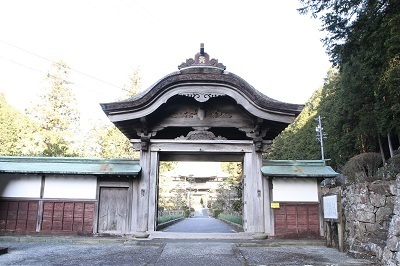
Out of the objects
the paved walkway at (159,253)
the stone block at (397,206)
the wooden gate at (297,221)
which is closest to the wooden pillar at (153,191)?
the paved walkway at (159,253)

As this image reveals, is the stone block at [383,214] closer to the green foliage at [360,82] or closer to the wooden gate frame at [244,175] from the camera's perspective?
the wooden gate frame at [244,175]

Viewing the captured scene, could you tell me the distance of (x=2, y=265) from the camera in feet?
18.5

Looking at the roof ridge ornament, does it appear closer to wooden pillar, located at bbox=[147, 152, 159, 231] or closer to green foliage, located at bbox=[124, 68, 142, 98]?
wooden pillar, located at bbox=[147, 152, 159, 231]

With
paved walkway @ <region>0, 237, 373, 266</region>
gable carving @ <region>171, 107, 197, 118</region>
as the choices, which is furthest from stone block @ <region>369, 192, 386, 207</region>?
gable carving @ <region>171, 107, 197, 118</region>

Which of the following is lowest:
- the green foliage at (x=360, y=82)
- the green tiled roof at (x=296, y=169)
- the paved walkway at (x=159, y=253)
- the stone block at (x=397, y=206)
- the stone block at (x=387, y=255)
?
the paved walkway at (x=159, y=253)

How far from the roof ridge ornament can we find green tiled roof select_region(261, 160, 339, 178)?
3.29 m

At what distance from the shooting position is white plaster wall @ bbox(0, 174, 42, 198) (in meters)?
9.45

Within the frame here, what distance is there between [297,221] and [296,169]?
154 cm

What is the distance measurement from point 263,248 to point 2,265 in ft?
18.4

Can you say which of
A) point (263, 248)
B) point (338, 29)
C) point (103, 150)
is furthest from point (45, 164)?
point (103, 150)

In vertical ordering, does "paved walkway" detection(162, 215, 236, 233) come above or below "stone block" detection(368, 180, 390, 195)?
below

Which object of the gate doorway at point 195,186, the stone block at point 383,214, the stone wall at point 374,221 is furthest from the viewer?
the gate doorway at point 195,186

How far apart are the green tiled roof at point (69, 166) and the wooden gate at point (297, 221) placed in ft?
14.5

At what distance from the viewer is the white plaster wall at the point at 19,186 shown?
9453 mm
